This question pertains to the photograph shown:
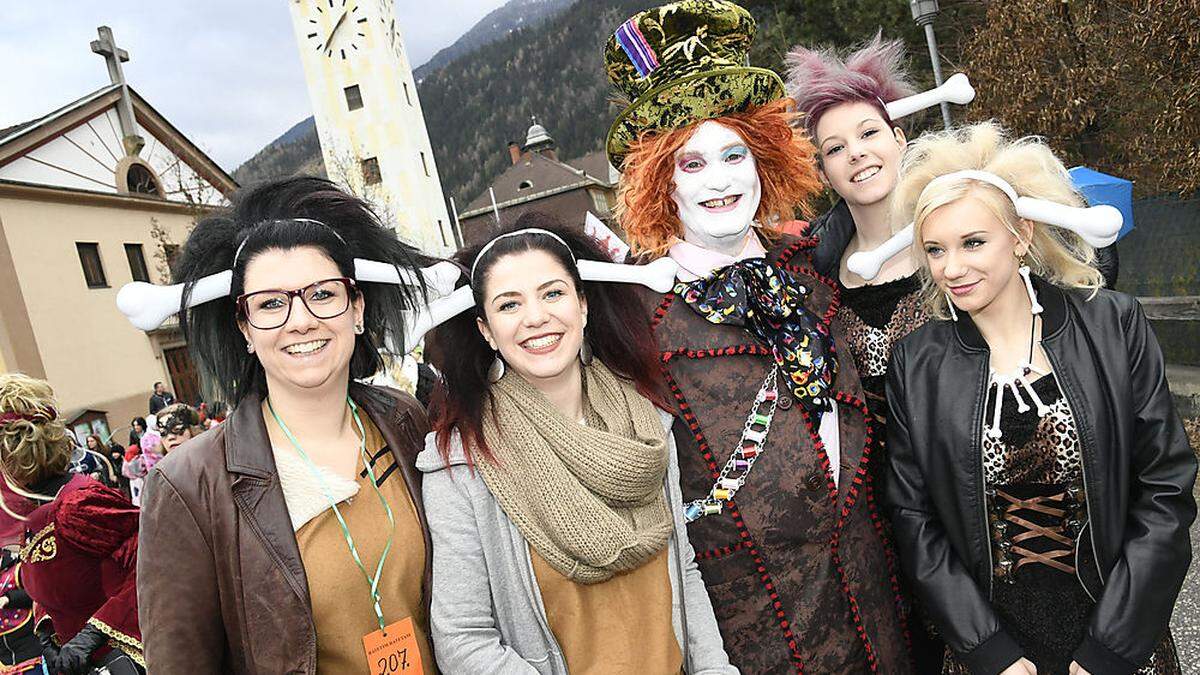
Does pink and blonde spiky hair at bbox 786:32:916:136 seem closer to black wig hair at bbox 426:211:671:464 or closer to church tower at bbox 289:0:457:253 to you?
black wig hair at bbox 426:211:671:464

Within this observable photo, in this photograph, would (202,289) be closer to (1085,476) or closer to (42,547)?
(42,547)

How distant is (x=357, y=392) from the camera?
86.3 inches

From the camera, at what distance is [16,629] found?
3.36m

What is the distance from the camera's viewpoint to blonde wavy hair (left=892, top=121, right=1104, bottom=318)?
2.07 metres

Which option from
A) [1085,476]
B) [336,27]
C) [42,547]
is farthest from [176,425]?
[336,27]

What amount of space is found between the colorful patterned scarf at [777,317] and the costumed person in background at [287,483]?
0.85 metres

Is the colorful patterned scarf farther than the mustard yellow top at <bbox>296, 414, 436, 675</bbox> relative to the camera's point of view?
Yes

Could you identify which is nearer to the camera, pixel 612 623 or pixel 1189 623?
pixel 612 623

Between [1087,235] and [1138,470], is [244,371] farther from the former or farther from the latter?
[1138,470]

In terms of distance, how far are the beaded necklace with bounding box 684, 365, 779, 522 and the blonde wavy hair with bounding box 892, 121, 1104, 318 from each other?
527 millimetres

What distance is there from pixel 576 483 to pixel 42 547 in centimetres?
239

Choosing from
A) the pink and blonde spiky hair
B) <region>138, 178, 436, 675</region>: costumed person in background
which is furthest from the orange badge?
A: the pink and blonde spiky hair

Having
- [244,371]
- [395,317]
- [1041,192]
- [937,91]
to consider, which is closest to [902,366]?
[1041,192]

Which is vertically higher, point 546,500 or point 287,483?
point 287,483
